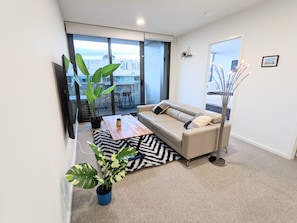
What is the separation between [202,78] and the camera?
166 inches

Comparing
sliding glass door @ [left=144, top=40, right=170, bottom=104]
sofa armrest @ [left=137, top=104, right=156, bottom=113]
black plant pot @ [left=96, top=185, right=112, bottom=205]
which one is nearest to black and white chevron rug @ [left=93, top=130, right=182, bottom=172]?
black plant pot @ [left=96, top=185, right=112, bottom=205]

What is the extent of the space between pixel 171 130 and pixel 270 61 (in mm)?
2198

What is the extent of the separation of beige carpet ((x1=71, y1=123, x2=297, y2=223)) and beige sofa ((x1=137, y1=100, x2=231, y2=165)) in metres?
0.26

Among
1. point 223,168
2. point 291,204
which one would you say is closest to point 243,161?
point 223,168

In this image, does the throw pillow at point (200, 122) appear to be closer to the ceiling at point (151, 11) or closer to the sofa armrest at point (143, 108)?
the sofa armrest at point (143, 108)

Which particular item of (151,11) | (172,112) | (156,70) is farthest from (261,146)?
(156,70)

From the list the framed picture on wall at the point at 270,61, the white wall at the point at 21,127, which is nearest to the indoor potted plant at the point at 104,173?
the white wall at the point at 21,127

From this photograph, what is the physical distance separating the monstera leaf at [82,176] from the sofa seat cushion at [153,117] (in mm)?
2012

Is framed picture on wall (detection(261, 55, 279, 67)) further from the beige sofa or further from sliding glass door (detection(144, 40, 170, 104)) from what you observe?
sliding glass door (detection(144, 40, 170, 104))

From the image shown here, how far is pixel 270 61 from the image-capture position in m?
2.65

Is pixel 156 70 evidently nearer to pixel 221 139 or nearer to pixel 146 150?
pixel 146 150

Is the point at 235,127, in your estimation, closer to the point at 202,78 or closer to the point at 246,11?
the point at 202,78

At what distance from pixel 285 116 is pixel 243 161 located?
109 centimetres

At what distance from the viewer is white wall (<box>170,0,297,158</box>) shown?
95.9 inches
